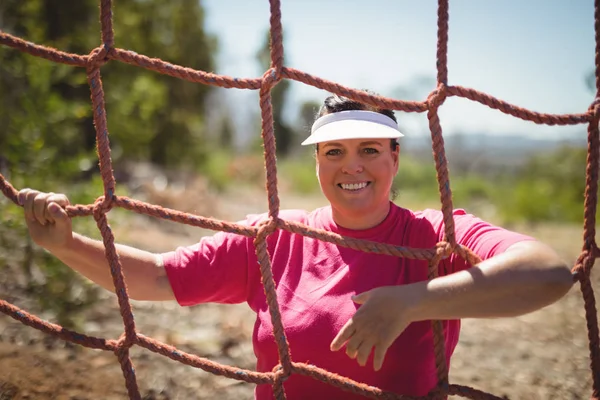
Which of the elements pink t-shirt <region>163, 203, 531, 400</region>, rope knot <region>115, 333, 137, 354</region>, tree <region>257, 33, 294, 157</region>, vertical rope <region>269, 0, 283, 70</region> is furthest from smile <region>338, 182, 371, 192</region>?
tree <region>257, 33, 294, 157</region>

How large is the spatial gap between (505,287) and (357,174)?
0.51 m

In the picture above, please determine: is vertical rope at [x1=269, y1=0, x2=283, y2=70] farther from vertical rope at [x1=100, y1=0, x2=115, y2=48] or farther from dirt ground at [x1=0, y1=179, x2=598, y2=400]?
dirt ground at [x1=0, y1=179, x2=598, y2=400]

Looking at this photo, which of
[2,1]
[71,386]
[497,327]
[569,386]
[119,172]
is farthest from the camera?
[119,172]

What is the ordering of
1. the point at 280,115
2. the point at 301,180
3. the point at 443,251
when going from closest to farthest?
the point at 443,251 → the point at 301,180 → the point at 280,115

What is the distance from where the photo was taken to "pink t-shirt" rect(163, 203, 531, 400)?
1.24 meters

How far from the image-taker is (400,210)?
4.70ft

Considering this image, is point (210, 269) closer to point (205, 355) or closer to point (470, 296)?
point (470, 296)

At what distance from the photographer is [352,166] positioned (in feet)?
4.36

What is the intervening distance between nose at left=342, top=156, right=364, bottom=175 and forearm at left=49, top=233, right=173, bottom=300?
61 cm

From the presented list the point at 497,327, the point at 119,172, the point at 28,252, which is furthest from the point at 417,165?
the point at 28,252

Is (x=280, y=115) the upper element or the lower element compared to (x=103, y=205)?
upper

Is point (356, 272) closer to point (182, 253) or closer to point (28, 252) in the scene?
point (182, 253)

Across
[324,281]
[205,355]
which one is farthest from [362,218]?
[205,355]

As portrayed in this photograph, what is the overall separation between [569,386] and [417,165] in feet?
56.6
